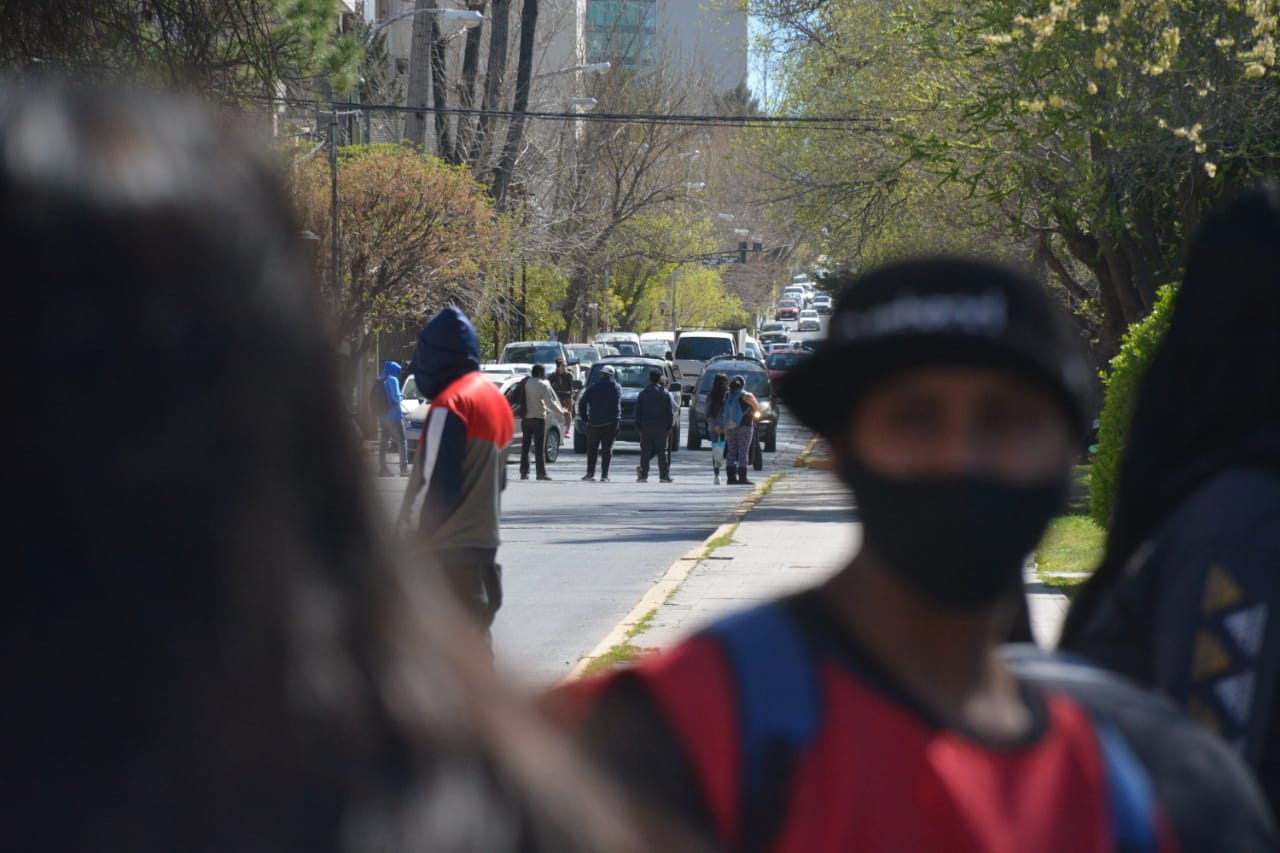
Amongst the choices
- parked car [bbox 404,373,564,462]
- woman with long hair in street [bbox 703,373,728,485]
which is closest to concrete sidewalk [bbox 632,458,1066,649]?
woman with long hair in street [bbox 703,373,728,485]

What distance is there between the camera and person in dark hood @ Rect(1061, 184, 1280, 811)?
6.91 ft

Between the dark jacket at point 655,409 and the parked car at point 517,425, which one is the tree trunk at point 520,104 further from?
the dark jacket at point 655,409

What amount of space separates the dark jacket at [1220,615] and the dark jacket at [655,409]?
24.6 meters

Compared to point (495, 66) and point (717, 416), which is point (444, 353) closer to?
point (717, 416)

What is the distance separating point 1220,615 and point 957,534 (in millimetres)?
573

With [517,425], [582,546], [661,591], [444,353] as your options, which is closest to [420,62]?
[517,425]

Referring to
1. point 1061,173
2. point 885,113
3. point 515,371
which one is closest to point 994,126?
point 1061,173

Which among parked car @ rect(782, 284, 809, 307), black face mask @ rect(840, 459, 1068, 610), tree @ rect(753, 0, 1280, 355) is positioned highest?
tree @ rect(753, 0, 1280, 355)

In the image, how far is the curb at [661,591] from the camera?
10433 mm

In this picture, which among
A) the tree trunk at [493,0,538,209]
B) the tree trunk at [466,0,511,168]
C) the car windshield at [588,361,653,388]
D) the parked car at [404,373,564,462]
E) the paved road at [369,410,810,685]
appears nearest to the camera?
the paved road at [369,410,810,685]

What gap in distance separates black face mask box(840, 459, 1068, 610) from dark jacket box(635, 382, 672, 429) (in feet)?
82.3

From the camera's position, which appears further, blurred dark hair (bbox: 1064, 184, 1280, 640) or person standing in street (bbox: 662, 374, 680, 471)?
person standing in street (bbox: 662, 374, 680, 471)

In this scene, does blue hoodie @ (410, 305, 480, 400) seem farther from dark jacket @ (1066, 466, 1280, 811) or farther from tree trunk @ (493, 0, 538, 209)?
tree trunk @ (493, 0, 538, 209)

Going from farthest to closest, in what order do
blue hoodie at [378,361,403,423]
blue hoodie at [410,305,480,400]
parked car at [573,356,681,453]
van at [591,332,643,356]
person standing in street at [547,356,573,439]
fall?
van at [591,332,643,356]
person standing in street at [547,356,573,439]
parked car at [573,356,681,453]
blue hoodie at [378,361,403,423]
blue hoodie at [410,305,480,400]
